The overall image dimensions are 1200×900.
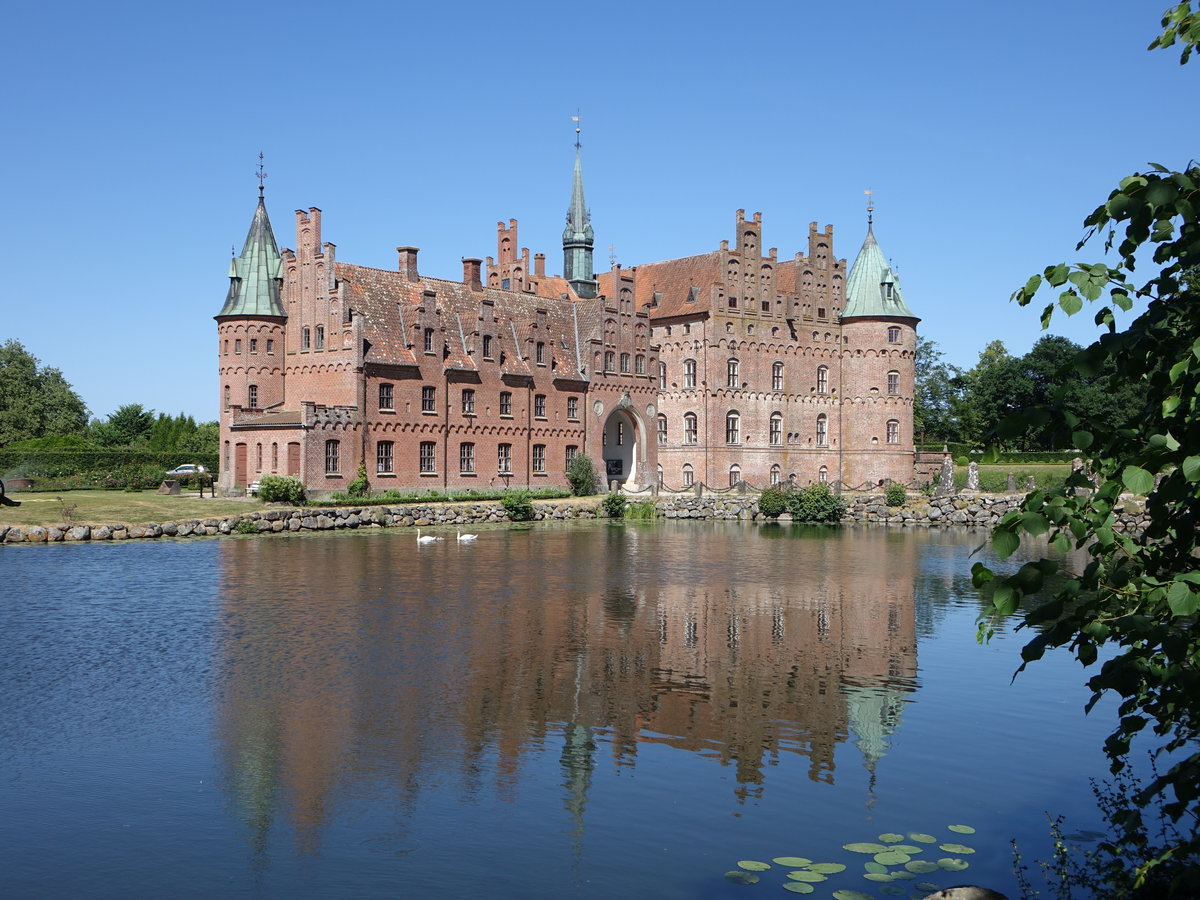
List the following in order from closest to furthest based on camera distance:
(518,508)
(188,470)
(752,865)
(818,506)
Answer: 1. (752,865)
2. (518,508)
3. (818,506)
4. (188,470)

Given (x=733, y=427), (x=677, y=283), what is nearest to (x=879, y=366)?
(x=733, y=427)

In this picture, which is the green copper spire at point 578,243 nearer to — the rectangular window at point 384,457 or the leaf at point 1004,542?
the rectangular window at point 384,457

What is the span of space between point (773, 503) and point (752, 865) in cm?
4279

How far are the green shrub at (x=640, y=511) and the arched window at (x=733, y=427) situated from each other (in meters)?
11.3

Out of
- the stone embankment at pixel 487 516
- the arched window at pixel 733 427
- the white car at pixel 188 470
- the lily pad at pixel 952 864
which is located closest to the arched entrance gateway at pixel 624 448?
the arched window at pixel 733 427

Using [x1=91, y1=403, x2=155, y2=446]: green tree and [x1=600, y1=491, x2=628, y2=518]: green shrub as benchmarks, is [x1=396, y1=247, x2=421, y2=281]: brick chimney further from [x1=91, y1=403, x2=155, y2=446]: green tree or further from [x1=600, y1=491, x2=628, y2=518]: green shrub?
[x1=91, y1=403, x2=155, y2=446]: green tree

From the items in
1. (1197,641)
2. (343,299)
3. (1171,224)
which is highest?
(343,299)

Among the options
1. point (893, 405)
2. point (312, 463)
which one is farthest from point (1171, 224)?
point (893, 405)

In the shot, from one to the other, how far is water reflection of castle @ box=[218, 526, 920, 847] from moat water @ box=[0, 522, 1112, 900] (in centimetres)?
7

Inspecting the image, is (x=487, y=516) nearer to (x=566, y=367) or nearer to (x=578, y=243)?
(x=566, y=367)

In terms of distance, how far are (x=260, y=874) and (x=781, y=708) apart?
8.10 m

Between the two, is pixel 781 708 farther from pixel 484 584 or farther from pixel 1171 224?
pixel 484 584

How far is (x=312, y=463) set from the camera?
4747 centimetres

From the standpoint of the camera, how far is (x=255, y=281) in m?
52.2
